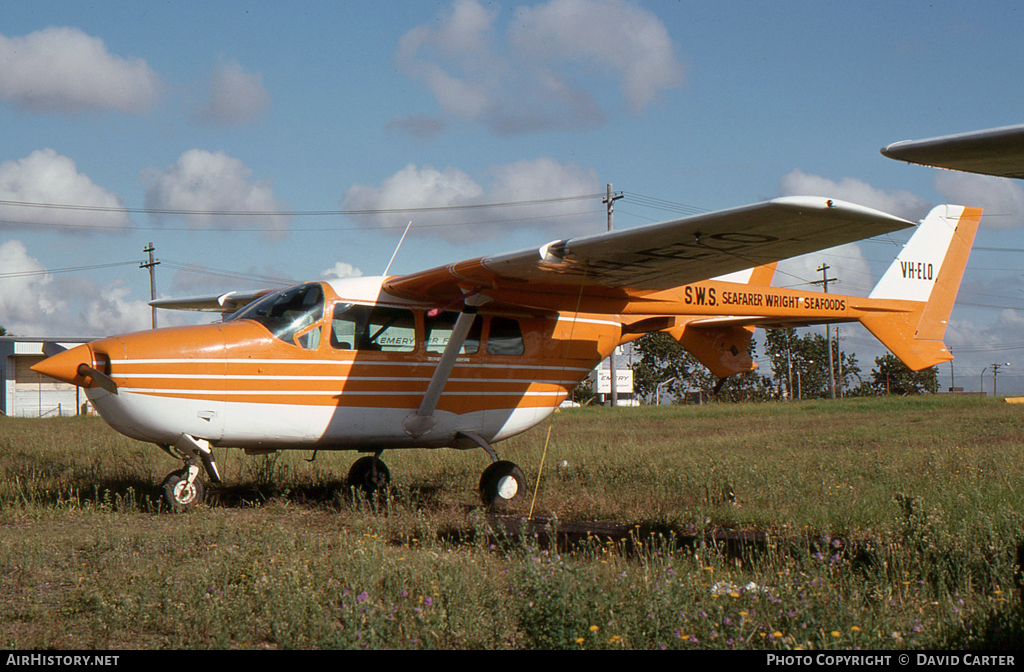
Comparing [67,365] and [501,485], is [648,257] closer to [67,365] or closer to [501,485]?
[501,485]

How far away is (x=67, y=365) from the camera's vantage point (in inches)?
279

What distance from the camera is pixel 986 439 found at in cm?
1538

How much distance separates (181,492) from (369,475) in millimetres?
2637

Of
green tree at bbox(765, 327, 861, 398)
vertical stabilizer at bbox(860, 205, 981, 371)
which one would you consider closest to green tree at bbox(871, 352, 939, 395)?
green tree at bbox(765, 327, 861, 398)

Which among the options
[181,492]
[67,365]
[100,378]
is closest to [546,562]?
[100,378]

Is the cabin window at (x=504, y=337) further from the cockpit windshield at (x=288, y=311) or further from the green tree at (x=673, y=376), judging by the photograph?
the green tree at (x=673, y=376)

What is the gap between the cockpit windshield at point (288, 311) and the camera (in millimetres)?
8141

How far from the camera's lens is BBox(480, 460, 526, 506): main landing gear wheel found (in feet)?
29.2

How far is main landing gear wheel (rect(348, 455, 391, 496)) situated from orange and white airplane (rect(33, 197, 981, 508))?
21mm

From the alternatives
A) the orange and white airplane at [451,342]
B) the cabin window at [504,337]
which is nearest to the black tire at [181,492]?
the orange and white airplane at [451,342]

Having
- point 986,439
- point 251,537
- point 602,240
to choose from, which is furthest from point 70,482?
point 986,439

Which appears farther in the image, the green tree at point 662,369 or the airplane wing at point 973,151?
the green tree at point 662,369

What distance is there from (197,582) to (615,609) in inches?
103

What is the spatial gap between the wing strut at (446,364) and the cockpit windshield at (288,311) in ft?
4.77
